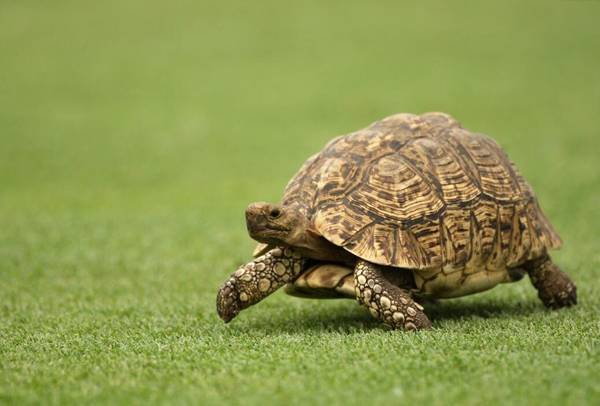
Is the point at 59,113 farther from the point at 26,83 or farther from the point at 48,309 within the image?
the point at 48,309

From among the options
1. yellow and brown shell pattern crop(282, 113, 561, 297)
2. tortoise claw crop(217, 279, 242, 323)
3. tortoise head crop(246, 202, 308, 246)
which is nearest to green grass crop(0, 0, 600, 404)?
tortoise claw crop(217, 279, 242, 323)

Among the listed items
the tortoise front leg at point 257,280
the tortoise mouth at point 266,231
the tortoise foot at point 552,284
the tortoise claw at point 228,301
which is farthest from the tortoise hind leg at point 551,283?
the tortoise claw at point 228,301

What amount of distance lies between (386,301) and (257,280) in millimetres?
1013

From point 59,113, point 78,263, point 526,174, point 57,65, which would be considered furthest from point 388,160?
point 57,65

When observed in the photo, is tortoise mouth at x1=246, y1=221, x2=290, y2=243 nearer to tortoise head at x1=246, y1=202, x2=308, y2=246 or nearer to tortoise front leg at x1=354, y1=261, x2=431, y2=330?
tortoise head at x1=246, y1=202, x2=308, y2=246

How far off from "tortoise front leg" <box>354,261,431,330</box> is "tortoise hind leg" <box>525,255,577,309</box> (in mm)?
1727

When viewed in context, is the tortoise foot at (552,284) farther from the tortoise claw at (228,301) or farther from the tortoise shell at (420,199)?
the tortoise claw at (228,301)

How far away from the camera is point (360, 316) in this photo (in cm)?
700

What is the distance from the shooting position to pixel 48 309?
744 cm

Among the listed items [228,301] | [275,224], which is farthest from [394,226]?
[228,301]

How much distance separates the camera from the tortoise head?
19.3 ft

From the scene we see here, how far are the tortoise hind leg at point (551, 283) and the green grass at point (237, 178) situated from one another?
190 mm

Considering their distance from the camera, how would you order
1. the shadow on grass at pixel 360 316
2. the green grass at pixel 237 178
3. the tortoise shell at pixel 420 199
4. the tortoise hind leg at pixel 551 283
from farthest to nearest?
1. the tortoise hind leg at pixel 551 283
2. the shadow on grass at pixel 360 316
3. the tortoise shell at pixel 420 199
4. the green grass at pixel 237 178

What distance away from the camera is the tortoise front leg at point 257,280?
20.6 feet
